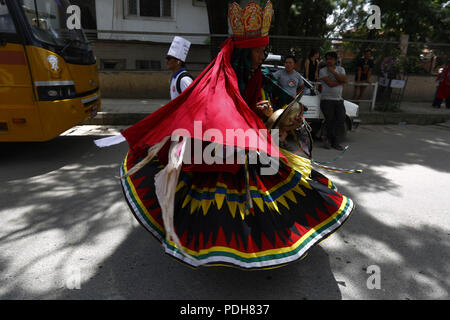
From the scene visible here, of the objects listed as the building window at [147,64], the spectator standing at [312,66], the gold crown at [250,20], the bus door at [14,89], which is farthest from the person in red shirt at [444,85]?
the bus door at [14,89]

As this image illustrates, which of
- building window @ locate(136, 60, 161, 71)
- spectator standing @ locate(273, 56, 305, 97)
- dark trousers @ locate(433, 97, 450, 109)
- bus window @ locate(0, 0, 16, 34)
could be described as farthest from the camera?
building window @ locate(136, 60, 161, 71)

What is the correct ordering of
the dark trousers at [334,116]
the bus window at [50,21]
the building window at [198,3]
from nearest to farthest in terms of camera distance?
1. the bus window at [50,21]
2. the dark trousers at [334,116]
3. the building window at [198,3]

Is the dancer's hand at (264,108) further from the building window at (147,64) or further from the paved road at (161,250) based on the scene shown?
the building window at (147,64)

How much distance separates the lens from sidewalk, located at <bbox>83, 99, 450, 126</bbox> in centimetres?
802

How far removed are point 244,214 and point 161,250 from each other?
3.27 feet

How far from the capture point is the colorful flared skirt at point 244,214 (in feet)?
6.59

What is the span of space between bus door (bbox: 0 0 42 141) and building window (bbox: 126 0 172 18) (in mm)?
8838

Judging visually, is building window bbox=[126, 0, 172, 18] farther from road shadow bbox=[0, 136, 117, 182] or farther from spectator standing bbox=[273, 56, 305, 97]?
spectator standing bbox=[273, 56, 305, 97]

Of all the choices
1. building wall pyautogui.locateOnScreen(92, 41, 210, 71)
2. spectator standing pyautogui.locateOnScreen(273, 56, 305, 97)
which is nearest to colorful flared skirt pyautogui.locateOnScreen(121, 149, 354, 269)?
spectator standing pyautogui.locateOnScreen(273, 56, 305, 97)

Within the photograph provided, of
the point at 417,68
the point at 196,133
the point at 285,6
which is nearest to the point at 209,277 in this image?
the point at 196,133

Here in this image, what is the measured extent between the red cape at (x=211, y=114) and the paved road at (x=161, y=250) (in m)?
1.00

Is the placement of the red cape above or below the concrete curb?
above

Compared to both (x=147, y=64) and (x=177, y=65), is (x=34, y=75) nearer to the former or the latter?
(x=177, y=65)

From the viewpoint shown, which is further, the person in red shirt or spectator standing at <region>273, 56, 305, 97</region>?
the person in red shirt
